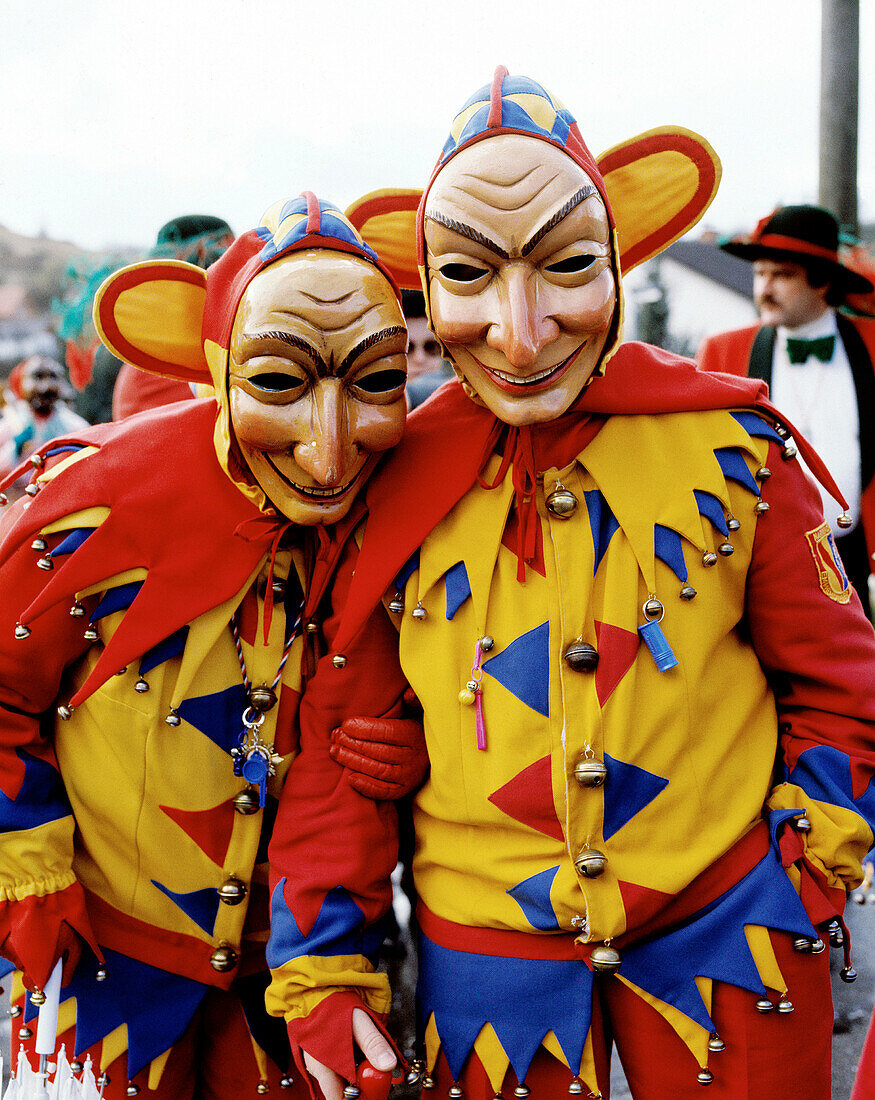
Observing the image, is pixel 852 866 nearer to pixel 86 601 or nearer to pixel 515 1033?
pixel 515 1033

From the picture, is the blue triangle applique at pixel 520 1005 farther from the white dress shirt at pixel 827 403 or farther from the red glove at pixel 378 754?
the white dress shirt at pixel 827 403

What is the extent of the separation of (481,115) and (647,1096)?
1560 mm

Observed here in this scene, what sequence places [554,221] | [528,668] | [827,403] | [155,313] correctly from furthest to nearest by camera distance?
[827,403] < [155,313] < [528,668] < [554,221]

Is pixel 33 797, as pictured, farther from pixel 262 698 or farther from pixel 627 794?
pixel 627 794

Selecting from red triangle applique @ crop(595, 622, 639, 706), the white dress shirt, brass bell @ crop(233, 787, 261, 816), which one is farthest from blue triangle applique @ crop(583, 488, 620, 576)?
the white dress shirt

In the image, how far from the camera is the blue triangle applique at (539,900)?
1.66 meters

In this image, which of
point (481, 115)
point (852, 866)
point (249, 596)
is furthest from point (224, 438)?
point (852, 866)

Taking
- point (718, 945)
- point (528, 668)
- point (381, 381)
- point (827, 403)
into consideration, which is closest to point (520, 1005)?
point (718, 945)

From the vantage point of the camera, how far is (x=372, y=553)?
1750mm

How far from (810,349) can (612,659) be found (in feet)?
7.78

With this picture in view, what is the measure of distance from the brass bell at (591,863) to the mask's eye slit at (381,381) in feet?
2.57

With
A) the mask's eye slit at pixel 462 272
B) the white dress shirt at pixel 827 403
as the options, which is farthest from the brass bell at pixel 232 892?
the white dress shirt at pixel 827 403

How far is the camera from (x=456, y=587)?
171cm

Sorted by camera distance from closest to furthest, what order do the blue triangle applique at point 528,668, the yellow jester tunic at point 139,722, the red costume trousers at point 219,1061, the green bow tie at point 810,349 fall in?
the blue triangle applique at point 528,668 → the yellow jester tunic at point 139,722 → the red costume trousers at point 219,1061 → the green bow tie at point 810,349
